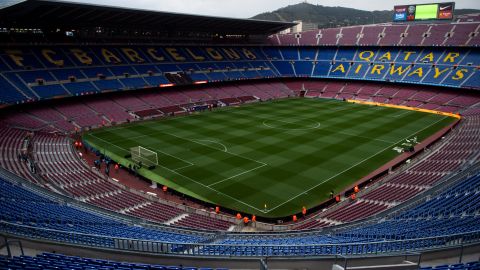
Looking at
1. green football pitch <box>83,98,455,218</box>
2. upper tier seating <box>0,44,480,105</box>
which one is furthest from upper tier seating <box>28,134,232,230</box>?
upper tier seating <box>0,44,480,105</box>

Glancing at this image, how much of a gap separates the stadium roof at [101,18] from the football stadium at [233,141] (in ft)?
1.45

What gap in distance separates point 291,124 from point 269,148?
1150 cm

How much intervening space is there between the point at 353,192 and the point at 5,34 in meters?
52.9

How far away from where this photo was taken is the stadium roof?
1694 inches

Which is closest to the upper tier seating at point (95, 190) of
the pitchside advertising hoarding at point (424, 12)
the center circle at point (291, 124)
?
the center circle at point (291, 124)

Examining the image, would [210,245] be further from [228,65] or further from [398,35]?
[398,35]

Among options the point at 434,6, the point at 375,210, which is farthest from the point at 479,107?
the point at 375,210

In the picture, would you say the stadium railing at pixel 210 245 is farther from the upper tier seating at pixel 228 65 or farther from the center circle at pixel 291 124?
the upper tier seating at pixel 228 65

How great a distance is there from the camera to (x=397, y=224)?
54.6 feet

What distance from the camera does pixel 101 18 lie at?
52.5m

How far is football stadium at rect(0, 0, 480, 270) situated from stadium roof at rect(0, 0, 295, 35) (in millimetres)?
442

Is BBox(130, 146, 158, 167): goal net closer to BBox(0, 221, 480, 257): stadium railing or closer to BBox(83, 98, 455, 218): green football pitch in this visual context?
BBox(83, 98, 455, 218): green football pitch

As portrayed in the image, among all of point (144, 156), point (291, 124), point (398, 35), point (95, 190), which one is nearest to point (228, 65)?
point (291, 124)

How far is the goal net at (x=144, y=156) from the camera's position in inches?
1298
